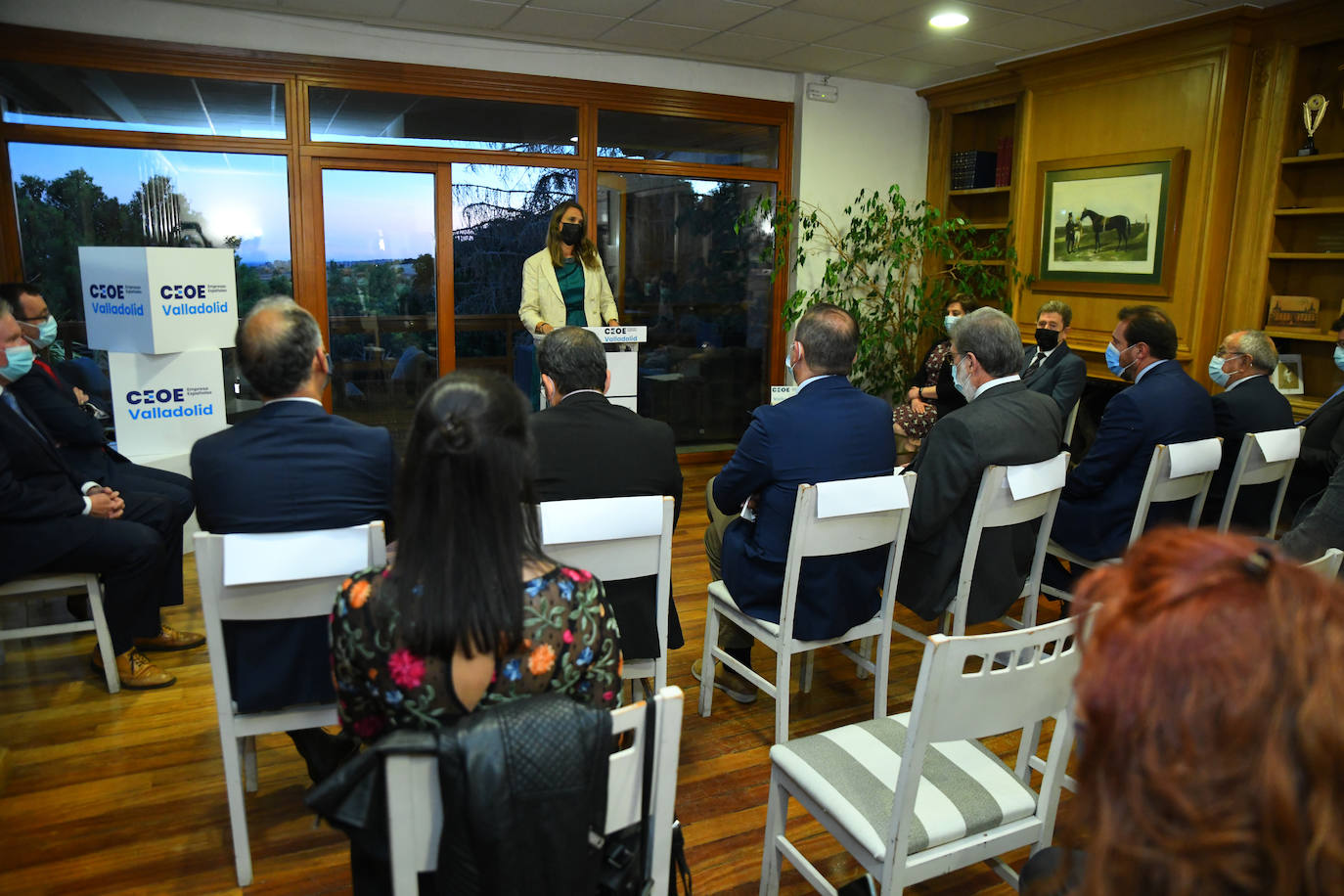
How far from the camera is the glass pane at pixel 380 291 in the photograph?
555 centimetres

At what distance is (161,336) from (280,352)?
2.08m

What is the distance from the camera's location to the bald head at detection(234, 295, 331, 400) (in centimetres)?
205

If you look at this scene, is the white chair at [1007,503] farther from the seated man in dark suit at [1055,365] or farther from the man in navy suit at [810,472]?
the seated man in dark suit at [1055,365]

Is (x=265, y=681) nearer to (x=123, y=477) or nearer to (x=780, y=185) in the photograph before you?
(x=123, y=477)

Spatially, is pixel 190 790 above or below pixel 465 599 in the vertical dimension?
below

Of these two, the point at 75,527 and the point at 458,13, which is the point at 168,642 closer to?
the point at 75,527

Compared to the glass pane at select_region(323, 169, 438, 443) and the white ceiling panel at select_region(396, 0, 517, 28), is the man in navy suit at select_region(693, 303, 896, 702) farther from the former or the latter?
→ the glass pane at select_region(323, 169, 438, 443)

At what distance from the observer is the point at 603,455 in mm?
2287

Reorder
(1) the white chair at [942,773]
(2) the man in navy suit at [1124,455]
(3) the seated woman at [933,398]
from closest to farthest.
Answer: (1) the white chair at [942,773] → (2) the man in navy suit at [1124,455] → (3) the seated woman at [933,398]

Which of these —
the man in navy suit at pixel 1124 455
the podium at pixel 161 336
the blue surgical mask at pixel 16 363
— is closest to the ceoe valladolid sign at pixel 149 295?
the podium at pixel 161 336

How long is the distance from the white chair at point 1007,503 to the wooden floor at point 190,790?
526 millimetres

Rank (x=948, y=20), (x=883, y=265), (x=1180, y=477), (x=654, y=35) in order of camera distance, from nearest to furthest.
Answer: (x=1180, y=477) < (x=948, y=20) < (x=654, y=35) < (x=883, y=265)

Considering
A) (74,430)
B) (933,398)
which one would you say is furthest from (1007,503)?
(74,430)

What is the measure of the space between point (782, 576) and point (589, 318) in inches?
117
